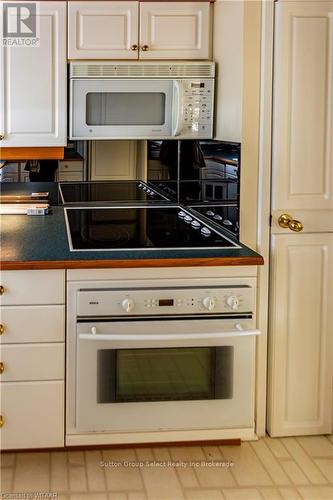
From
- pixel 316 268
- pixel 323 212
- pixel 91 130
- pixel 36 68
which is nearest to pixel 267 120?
pixel 323 212

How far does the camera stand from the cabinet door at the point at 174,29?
3195 mm

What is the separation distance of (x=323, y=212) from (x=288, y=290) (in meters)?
0.33

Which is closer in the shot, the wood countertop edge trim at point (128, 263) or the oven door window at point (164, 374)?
the wood countertop edge trim at point (128, 263)

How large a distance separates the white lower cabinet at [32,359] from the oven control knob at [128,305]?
21 cm

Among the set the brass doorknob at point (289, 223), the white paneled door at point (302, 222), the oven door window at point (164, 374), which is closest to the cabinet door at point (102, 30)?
the white paneled door at point (302, 222)

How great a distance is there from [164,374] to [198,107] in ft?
4.35

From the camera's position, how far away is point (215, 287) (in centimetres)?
247

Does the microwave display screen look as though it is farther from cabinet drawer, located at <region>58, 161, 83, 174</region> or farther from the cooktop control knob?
the cooktop control knob

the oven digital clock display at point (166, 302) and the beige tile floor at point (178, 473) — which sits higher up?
the oven digital clock display at point (166, 302)

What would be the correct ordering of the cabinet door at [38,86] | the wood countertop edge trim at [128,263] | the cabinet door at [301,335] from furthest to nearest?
the cabinet door at [38,86] < the cabinet door at [301,335] < the wood countertop edge trim at [128,263]

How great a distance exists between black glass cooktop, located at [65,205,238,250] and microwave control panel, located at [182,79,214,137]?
0.37 metres

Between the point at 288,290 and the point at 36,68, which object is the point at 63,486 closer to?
the point at 288,290

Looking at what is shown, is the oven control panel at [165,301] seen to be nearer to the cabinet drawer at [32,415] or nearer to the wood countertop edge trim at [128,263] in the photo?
the wood countertop edge trim at [128,263]

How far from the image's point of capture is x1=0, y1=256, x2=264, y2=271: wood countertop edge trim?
7.75ft
